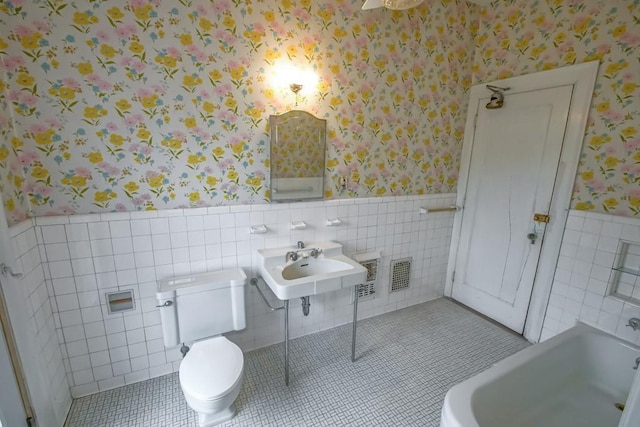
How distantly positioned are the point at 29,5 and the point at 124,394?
2.30 m

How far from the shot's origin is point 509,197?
101 inches

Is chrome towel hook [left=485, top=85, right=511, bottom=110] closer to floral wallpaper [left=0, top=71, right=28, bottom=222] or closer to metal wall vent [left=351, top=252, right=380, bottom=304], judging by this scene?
metal wall vent [left=351, top=252, right=380, bottom=304]

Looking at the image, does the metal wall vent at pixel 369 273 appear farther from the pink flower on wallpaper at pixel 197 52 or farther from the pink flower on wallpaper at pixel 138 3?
the pink flower on wallpaper at pixel 138 3

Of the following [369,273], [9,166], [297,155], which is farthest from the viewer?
[369,273]

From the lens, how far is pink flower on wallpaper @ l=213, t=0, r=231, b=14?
1771 millimetres

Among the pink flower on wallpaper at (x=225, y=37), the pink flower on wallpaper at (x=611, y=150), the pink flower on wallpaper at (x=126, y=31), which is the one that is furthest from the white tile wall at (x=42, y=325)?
the pink flower on wallpaper at (x=611, y=150)

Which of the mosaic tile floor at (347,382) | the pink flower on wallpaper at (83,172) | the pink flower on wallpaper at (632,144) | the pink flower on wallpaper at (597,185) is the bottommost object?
the mosaic tile floor at (347,382)

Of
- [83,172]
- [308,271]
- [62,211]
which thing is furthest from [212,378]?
[83,172]

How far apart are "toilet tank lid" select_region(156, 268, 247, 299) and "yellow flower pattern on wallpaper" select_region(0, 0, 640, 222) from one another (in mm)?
498

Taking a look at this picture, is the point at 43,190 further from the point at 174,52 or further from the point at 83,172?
the point at 174,52

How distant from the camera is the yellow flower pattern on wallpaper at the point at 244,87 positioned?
1.53m

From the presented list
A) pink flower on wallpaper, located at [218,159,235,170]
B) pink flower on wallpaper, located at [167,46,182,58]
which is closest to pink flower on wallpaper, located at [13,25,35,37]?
pink flower on wallpaper, located at [167,46,182,58]

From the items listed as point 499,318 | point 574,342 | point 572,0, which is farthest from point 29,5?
point 499,318

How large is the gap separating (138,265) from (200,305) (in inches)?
18.8
